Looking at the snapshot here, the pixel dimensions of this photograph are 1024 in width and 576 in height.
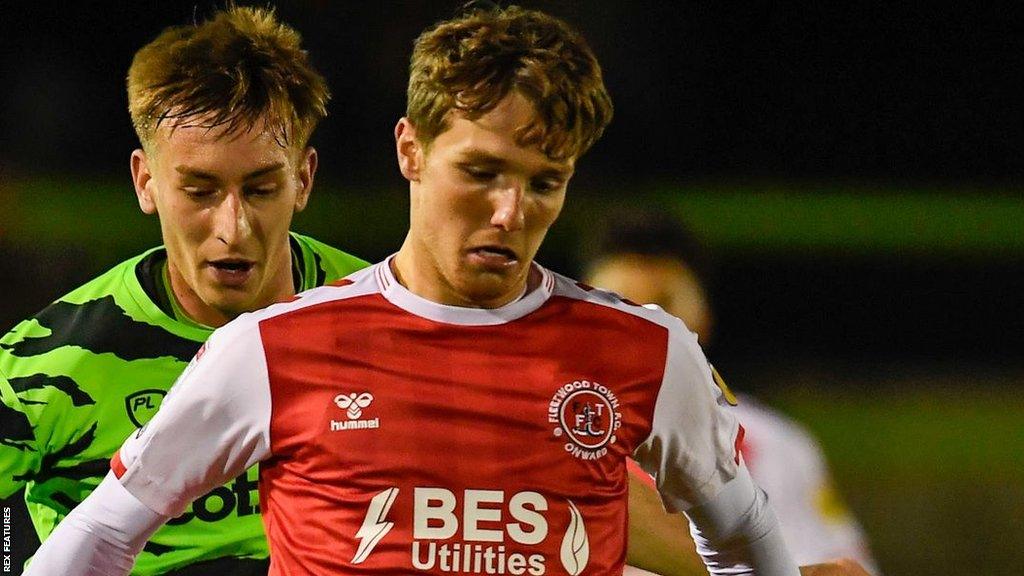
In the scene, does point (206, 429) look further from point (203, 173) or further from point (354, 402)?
point (203, 173)

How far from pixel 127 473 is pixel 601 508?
0.55 metres

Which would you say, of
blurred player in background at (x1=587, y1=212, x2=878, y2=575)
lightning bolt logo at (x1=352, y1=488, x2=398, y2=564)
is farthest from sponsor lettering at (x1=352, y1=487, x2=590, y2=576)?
blurred player in background at (x1=587, y1=212, x2=878, y2=575)

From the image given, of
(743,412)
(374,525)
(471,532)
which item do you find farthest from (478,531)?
(743,412)

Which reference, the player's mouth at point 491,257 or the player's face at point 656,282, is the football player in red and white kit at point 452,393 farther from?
the player's face at point 656,282

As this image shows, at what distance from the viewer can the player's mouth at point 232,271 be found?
2107 millimetres

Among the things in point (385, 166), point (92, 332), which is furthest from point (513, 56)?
point (385, 166)

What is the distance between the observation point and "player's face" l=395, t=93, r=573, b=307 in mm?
1706

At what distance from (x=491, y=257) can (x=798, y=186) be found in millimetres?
4767

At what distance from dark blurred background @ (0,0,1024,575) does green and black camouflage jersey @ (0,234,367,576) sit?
93.0 inches

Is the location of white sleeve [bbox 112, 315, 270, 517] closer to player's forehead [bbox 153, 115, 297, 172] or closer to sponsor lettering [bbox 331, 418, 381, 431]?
sponsor lettering [bbox 331, 418, 381, 431]

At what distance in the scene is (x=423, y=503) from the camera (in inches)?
68.6

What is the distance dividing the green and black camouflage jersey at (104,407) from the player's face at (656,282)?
2.79ft

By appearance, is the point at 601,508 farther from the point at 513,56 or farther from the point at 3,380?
the point at 3,380

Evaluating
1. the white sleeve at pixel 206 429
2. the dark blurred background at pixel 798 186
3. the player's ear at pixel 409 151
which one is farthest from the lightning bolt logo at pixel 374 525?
the dark blurred background at pixel 798 186
